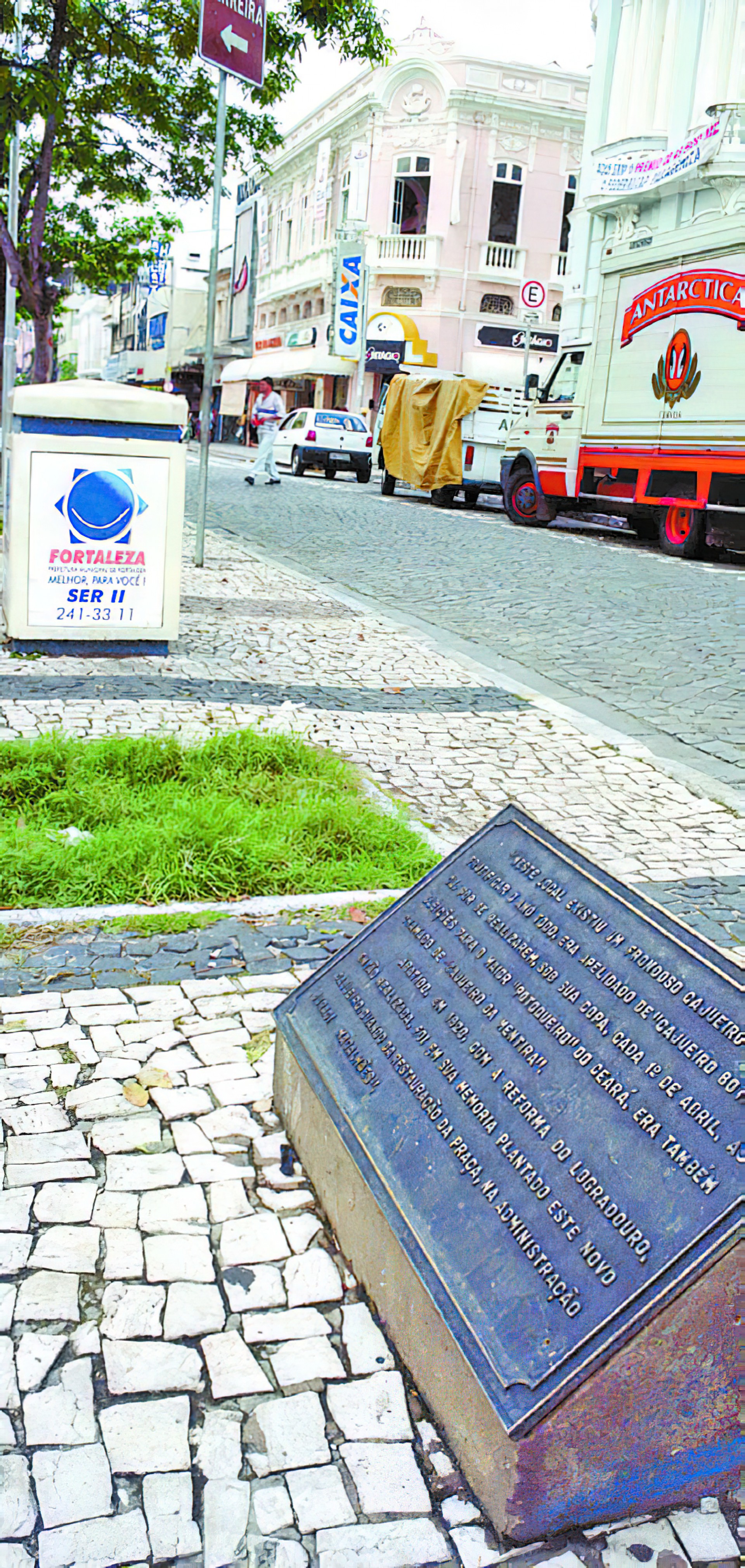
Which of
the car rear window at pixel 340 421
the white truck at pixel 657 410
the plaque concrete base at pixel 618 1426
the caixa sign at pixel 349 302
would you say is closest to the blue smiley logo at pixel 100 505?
the plaque concrete base at pixel 618 1426

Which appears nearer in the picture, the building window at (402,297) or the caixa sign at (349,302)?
the caixa sign at (349,302)

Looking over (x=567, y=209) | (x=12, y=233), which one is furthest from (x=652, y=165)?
Answer: (x=567, y=209)

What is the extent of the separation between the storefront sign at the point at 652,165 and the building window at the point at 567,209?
53.4 feet

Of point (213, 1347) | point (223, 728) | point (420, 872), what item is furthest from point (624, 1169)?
point (223, 728)

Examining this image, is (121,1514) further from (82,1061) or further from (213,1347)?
(82,1061)

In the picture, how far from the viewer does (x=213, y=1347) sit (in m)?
2.30

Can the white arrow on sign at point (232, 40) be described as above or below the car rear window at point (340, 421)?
above

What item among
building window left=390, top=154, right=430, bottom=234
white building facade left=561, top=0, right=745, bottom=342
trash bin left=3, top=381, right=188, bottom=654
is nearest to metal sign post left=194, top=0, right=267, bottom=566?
trash bin left=3, top=381, right=188, bottom=654

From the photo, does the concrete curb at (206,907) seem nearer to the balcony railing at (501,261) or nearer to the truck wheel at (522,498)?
the truck wheel at (522,498)

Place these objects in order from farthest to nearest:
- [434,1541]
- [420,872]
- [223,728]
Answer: [223,728] → [420,872] → [434,1541]

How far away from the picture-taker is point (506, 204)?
140 feet

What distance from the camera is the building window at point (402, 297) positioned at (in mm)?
42312

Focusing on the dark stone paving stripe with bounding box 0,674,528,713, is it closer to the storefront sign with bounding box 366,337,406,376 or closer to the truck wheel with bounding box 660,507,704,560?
the truck wheel with bounding box 660,507,704,560

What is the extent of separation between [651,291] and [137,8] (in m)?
6.83
